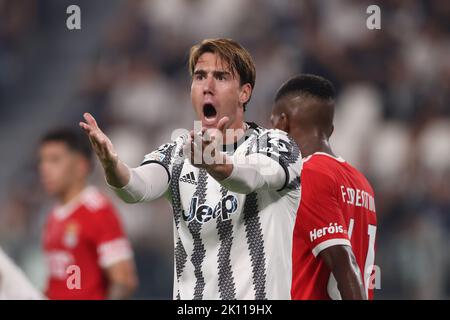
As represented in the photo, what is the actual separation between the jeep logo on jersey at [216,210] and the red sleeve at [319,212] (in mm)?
796

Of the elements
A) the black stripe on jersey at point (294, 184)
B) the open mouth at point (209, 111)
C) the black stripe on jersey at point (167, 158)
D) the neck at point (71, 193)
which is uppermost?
the neck at point (71, 193)

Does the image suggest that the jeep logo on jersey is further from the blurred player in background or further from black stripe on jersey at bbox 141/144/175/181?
the blurred player in background

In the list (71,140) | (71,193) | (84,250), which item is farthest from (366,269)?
(71,140)

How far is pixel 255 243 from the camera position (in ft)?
12.0

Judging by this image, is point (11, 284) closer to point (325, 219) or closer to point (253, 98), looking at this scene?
point (325, 219)

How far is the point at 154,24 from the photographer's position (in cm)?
1088

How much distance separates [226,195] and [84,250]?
10.0ft

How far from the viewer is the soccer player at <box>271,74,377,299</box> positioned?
4.32 m

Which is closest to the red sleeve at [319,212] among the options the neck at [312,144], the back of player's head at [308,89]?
the neck at [312,144]

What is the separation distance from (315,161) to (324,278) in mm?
559

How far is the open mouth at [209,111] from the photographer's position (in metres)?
3.83

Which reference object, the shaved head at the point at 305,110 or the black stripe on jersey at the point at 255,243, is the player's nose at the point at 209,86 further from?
the shaved head at the point at 305,110
